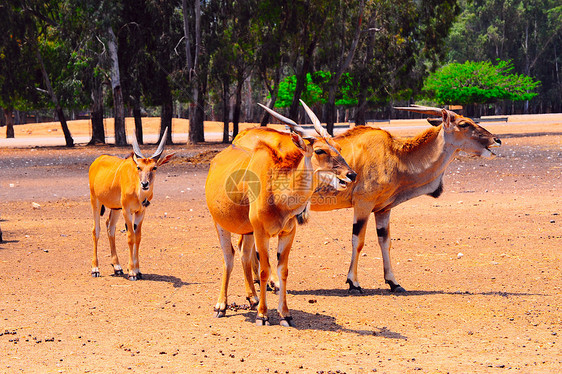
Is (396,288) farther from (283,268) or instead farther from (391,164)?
(283,268)

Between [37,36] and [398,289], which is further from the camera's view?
[37,36]

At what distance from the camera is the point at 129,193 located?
35.5 ft

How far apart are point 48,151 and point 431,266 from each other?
33.5 meters

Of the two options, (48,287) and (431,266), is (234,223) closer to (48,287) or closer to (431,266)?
(48,287)

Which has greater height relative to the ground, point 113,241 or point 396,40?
point 396,40

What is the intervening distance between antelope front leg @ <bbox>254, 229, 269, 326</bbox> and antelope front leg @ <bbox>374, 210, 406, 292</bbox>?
2318mm

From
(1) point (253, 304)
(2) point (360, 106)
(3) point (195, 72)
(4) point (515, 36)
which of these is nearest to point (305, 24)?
(3) point (195, 72)

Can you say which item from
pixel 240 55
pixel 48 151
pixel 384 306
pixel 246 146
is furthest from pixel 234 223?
pixel 240 55

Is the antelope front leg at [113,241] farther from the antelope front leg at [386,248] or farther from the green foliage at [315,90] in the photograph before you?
the green foliage at [315,90]

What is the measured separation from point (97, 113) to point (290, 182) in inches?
1495

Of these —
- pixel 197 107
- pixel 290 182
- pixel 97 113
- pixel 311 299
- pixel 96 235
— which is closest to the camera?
pixel 290 182

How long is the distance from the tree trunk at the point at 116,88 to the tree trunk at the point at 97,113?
5.66ft

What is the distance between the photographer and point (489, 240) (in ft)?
42.3

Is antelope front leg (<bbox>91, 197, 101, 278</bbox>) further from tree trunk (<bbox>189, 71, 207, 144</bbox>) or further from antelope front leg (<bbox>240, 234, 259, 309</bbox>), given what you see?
tree trunk (<bbox>189, 71, 207, 144</bbox>)
